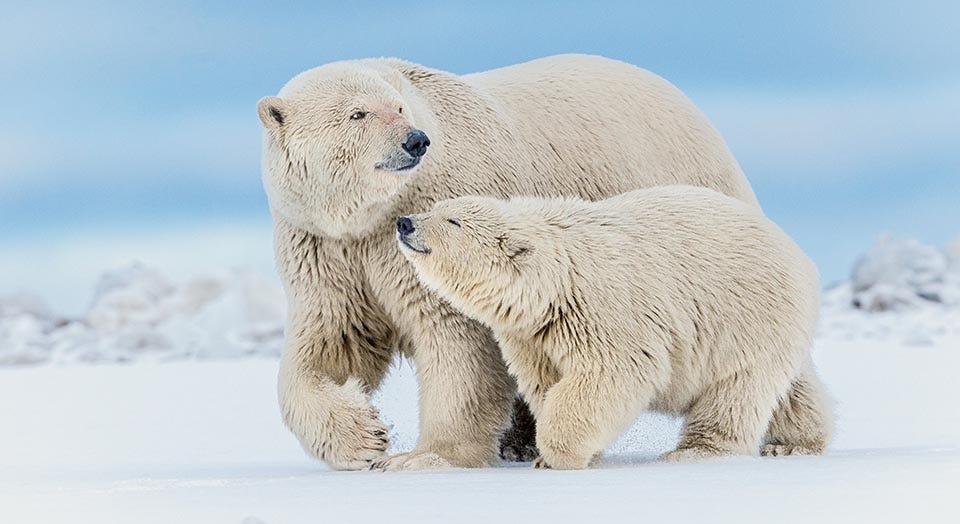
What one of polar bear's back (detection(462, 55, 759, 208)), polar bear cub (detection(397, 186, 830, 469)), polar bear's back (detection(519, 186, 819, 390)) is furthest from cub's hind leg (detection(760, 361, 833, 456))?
polar bear's back (detection(462, 55, 759, 208))

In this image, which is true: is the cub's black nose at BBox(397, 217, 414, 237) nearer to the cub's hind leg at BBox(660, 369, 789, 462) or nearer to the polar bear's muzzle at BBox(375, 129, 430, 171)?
the polar bear's muzzle at BBox(375, 129, 430, 171)

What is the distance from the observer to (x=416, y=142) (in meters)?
6.15

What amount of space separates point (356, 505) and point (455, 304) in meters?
1.60

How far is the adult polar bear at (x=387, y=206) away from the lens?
6.29m

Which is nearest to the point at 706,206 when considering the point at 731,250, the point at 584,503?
the point at 731,250

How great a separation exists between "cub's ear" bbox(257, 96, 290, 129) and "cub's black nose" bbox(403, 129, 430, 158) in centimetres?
61

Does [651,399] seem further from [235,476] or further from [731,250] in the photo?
[235,476]

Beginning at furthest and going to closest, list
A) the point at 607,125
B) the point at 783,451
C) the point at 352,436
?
the point at 607,125 < the point at 783,451 < the point at 352,436

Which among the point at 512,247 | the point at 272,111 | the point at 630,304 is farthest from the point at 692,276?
the point at 272,111

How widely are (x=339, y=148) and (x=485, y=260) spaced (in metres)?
0.87

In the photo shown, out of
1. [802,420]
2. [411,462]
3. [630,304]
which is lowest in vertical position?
[802,420]

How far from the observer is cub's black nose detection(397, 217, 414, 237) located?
5.95 m

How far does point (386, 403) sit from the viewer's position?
7398 mm

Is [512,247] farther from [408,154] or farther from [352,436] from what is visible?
[352,436]
